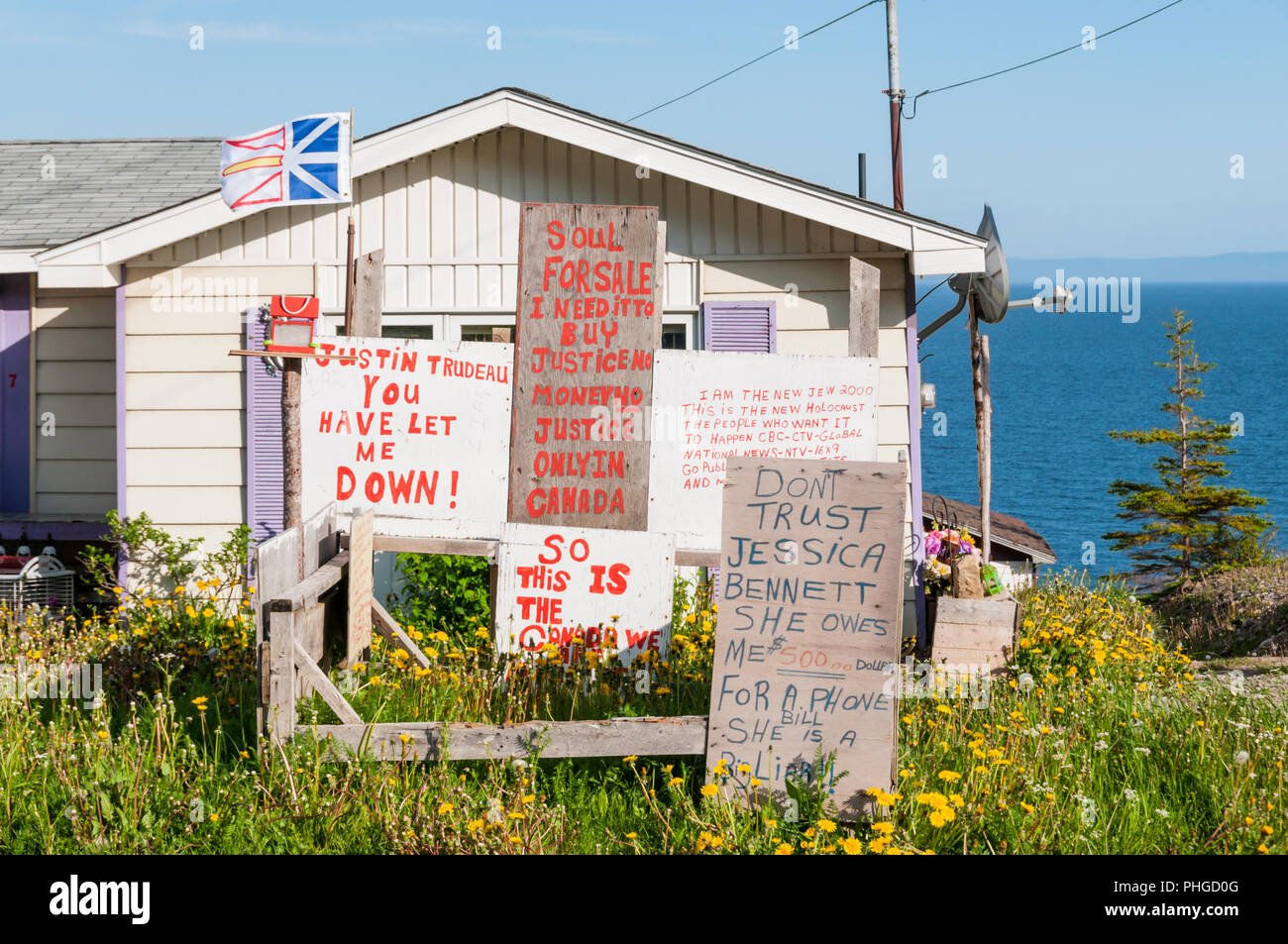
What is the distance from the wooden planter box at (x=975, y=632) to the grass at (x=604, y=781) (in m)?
0.91

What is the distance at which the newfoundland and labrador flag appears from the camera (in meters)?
7.34

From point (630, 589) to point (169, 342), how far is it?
4484 millimetres

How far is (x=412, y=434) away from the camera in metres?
7.11

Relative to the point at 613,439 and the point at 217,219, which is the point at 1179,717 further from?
the point at 217,219

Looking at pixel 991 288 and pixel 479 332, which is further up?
pixel 991 288

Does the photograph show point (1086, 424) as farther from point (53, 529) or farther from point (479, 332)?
point (53, 529)

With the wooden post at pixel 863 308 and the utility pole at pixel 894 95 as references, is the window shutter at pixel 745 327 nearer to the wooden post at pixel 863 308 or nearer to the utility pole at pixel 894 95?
the wooden post at pixel 863 308

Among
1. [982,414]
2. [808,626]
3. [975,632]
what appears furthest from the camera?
[982,414]

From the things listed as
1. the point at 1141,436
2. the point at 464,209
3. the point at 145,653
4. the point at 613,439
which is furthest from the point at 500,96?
the point at 1141,436

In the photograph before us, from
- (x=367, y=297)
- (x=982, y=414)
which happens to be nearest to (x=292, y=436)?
(x=367, y=297)

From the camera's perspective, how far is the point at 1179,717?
575 centimetres

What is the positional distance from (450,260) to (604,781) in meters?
4.88

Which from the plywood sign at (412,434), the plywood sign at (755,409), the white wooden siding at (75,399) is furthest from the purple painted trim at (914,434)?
the white wooden siding at (75,399)

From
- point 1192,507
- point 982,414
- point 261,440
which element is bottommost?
point 1192,507
